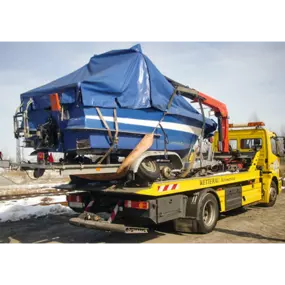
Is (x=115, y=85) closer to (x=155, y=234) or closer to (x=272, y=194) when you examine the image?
(x=155, y=234)

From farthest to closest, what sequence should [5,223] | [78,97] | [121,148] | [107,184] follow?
[5,223] → [107,184] → [121,148] → [78,97]

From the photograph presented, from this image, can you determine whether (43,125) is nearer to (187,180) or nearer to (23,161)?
(23,161)

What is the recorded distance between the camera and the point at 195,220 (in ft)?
22.9

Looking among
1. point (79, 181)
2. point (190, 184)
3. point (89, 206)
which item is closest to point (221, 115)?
point (190, 184)

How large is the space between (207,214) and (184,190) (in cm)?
129

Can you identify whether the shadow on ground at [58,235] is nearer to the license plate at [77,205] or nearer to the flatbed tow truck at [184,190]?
the flatbed tow truck at [184,190]

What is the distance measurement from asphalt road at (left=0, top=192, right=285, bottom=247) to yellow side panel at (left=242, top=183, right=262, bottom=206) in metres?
0.50

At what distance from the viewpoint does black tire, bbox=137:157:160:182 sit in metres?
6.25

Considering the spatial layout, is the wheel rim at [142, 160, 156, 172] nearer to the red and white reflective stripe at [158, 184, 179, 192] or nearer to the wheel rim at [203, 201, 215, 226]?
the red and white reflective stripe at [158, 184, 179, 192]

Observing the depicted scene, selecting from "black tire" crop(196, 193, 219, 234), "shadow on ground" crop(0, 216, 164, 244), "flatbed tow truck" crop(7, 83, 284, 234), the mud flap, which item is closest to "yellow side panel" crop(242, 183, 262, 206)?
"flatbed tow truck" crop(7, 83, 284, 234)

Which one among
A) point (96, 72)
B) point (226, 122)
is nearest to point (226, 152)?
point (226, 122)

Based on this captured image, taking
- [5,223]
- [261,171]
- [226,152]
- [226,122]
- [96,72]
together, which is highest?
[96,72]

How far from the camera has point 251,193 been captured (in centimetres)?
987

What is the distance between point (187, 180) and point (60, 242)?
306cm
